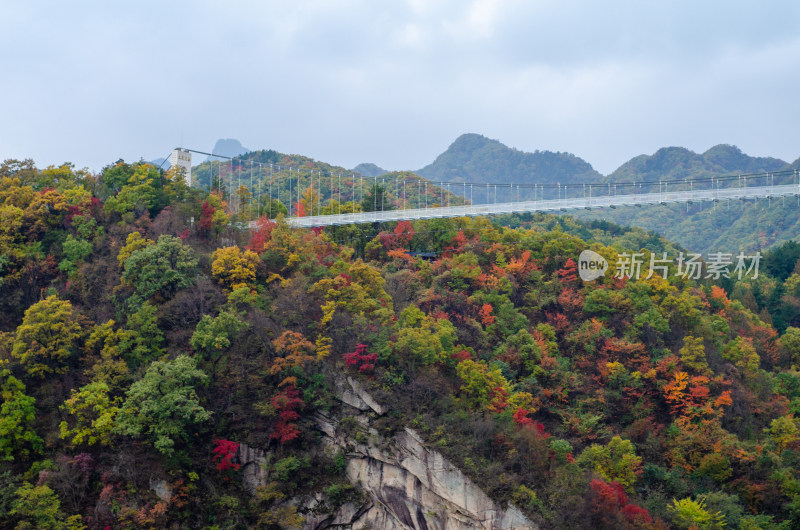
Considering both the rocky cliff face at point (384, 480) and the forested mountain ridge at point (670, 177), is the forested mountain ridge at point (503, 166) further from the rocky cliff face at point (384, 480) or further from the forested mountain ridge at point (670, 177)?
the rocky cliff face at point (384, 480)

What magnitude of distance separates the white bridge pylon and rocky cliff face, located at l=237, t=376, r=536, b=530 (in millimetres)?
10508

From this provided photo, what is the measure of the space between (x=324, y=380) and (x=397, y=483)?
360 cm

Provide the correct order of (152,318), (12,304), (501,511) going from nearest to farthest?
1. (501,511)
2. (152,318)
3. (12,304)

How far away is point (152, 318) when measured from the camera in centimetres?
2316

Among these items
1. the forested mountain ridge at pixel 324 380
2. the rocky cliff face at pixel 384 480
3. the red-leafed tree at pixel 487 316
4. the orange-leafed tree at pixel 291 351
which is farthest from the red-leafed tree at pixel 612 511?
the orange-leafed tree at pixel 291 351

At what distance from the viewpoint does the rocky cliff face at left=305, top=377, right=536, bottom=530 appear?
67.1 ft

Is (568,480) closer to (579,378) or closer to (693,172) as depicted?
(579,378)

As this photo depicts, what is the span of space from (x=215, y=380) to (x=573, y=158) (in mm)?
78693

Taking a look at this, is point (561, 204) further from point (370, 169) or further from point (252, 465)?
point (370, 169)

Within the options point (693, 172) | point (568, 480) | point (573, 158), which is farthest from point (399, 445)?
point (573, 158)
